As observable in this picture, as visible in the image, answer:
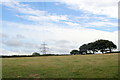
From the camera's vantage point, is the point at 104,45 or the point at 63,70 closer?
the point at 63,70

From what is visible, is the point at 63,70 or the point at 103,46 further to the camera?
the point at 103,46

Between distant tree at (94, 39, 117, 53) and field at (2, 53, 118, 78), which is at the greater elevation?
distant tree at (94, 39, 117, 53)

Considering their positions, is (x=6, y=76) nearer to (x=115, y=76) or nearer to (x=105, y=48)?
(x=115, y=76)

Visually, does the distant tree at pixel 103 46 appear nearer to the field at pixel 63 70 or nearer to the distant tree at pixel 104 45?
the distant tree at pixel 104 45

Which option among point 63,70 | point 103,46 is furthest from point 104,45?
point 63,70

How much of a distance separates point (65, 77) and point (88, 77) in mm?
2203

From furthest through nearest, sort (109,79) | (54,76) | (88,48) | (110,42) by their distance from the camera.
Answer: (88,48) < (110,42) < (54,76) < (109,79)

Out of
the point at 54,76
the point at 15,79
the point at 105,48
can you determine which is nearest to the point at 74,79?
the point at 54,76

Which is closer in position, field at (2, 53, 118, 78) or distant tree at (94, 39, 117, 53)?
field at (2, 53, 118, 78)

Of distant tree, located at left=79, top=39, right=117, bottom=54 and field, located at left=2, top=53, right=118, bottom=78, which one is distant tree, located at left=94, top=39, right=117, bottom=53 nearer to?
distant tree, located at left=79, top=39, right=117, bottom=54

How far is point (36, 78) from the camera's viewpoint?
14.5 m

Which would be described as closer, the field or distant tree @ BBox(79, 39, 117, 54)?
the field

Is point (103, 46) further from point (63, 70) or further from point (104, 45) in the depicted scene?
point (63, 70)

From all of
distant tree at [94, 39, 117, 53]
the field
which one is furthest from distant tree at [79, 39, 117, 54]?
the field
